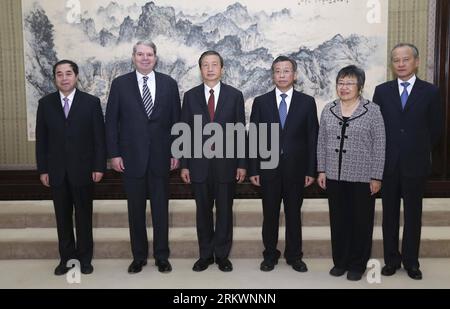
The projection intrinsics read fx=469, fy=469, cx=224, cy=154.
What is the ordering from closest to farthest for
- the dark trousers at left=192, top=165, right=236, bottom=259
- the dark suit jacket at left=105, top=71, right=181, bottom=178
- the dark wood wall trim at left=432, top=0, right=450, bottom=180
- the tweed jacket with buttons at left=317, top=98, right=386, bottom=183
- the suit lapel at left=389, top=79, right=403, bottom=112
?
the tweed jacket with buttons at left=317, top=98, right=386, bottom=183 < the suit lapel at left=389, top=79, right=403, bottom=112 < the dark suit jacket at left=105, top=71, right=181, bottom=178 < the dark trousers at left=192, top=165, right=236, bottom=259 < the dark wood wall trim at left=432, top=0, right=450, bottom=180

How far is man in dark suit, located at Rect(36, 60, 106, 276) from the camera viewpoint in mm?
3576

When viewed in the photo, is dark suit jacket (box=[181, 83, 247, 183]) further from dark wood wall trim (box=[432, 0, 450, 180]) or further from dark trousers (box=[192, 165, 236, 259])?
dark wood wall trim (box=[432, 0, 450, 180])

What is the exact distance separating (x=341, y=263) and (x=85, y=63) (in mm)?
3648

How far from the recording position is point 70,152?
11.7ft

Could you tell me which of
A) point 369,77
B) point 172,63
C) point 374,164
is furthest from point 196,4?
point 374,164

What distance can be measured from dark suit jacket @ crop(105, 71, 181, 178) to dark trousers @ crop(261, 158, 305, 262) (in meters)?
0.84

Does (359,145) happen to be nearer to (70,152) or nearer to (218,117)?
(218,117)

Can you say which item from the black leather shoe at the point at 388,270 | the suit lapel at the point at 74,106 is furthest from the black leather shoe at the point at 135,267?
the black leather shoe at the point at 388,270

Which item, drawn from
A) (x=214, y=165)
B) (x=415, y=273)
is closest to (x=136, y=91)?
(x=214, y=165)

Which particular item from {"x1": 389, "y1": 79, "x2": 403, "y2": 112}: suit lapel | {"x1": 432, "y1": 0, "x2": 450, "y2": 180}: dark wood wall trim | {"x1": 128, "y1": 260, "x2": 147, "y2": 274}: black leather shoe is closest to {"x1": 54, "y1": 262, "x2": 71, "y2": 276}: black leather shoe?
{"x1": 128, "y1": 260, "x2": 147, "y2": 274}: black leather shoe

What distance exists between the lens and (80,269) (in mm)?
3707

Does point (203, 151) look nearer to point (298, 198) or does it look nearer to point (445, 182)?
point (298, 198)

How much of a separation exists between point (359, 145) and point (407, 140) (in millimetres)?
375

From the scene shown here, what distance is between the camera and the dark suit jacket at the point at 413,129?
3398 millimetres
